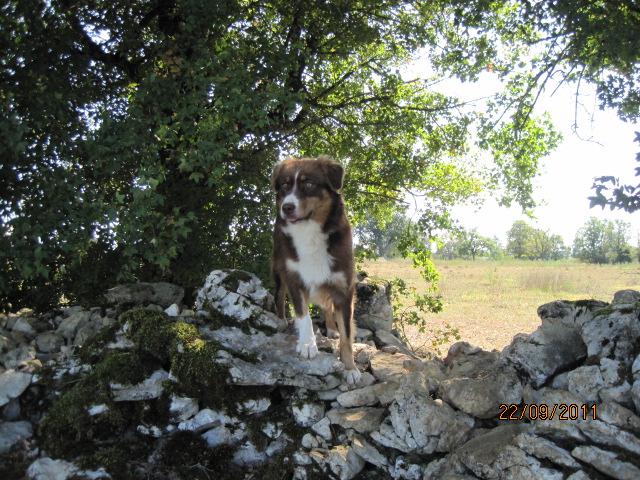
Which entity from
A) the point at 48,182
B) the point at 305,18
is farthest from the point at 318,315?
the point at 305,18

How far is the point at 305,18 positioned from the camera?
7832 millimetres

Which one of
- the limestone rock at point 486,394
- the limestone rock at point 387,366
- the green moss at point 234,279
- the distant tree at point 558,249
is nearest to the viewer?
the limestone rock at point 486,394

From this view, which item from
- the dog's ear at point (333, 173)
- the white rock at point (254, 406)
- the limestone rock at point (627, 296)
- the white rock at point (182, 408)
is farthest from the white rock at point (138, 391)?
the limestone rock at point (627, 296)

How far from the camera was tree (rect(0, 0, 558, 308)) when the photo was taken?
512 cm

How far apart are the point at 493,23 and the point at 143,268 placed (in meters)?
7.09

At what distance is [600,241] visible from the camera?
52.0 m

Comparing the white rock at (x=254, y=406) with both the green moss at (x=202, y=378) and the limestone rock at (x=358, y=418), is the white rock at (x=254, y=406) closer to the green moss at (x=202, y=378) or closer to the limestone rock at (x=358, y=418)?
the green moss at (x=202, y=378)

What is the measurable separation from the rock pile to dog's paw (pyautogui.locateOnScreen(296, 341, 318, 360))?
7 centimetres

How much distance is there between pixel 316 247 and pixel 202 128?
6.37 ft

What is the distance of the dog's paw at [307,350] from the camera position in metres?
5.04

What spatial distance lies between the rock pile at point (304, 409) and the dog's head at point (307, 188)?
150 centimetres

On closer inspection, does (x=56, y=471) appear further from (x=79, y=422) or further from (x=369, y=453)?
(x=369, y=453)

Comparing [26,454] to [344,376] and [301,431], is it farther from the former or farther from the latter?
[344,376]

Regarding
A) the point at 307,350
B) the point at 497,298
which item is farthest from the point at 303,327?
the point at 497,298
